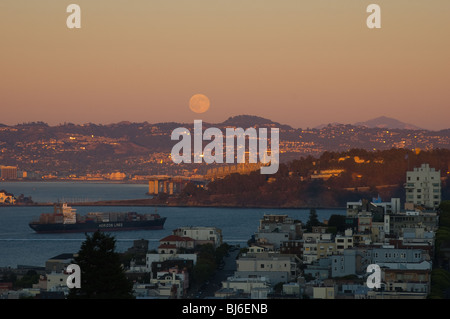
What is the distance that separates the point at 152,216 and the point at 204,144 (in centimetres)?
10981

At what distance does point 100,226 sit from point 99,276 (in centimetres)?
3919

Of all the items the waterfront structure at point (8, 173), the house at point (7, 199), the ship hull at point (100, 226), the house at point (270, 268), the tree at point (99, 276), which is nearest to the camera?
A: the tree at point (99, 276)

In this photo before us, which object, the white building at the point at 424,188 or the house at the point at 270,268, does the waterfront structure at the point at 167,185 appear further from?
the house at the point at 270,268

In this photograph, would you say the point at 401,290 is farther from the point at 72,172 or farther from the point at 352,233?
the point at 72,172

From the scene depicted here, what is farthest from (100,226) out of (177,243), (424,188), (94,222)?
(177,243)

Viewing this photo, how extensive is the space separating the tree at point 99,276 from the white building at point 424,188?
24.6 metres

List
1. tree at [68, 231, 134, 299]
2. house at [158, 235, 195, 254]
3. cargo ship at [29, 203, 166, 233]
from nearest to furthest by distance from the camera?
tree at [68, 231, 134, 299] → house at [158, 235, 195, 254] → cargo ship at [29, 203, 166, 233]

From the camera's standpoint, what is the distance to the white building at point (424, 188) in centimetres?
3095

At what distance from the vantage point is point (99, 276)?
6297 millimetres

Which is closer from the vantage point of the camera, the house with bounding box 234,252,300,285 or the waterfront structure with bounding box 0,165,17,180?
the house with bounding box 234,252,300,285

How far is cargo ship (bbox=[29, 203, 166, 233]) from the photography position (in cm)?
4500

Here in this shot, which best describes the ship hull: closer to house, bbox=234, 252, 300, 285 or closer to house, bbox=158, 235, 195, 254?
house, bbox=158, 235, 195, 254

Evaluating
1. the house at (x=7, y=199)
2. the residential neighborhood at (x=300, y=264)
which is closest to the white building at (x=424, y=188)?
the residential neighborhood at (x=300, y=264)

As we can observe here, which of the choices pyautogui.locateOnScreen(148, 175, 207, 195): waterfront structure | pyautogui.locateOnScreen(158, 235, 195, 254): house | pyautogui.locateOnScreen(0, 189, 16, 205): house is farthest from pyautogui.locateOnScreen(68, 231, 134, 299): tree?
pyautogui.locateOnScreen(148, 175, 207, 195): waterfront structure
